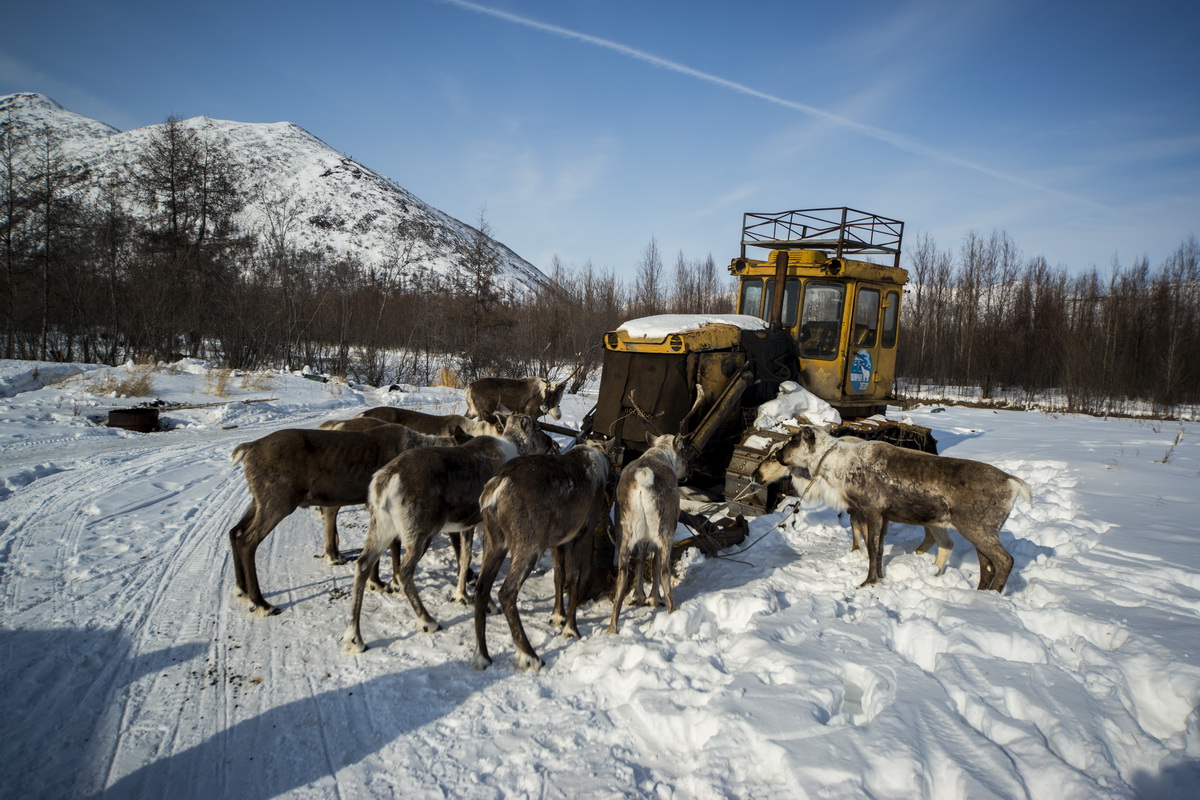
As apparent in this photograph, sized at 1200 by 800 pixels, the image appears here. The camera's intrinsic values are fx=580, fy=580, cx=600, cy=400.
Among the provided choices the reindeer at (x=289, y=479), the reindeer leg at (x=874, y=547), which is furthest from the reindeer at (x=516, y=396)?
the reindeer leg at (x=874, y=547)

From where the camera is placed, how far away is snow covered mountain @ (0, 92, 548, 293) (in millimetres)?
86562

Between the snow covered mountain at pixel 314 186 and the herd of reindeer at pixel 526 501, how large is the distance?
8042cm

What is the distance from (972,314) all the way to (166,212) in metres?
45.7

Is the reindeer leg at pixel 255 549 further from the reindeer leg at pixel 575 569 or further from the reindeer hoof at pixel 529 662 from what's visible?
the reindeer leg at pixel 575 569

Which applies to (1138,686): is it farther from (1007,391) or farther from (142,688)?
(1007,391)

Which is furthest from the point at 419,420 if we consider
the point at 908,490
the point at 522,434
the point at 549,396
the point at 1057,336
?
the point at 1057,336

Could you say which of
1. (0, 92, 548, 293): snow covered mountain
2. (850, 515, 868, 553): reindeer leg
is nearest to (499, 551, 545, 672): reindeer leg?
(850, 515, 868, 553): reindeer leg

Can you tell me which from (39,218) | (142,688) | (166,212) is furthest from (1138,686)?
(166,212)

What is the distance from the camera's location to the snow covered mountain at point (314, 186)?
284 feet

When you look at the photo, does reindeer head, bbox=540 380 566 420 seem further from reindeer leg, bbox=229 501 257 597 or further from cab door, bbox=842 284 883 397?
reindeer leg, bbox=229 501 257 597

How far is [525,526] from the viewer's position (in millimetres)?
4414

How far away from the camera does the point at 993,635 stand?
431cm

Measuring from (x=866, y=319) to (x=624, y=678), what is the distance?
789cm

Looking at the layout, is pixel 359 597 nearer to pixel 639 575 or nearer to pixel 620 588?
pixel 620 588
